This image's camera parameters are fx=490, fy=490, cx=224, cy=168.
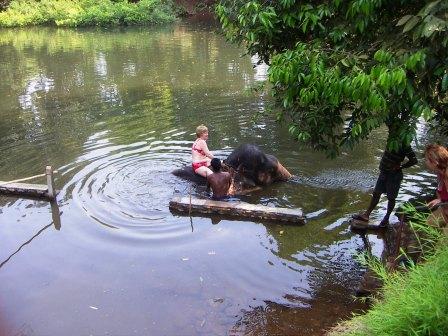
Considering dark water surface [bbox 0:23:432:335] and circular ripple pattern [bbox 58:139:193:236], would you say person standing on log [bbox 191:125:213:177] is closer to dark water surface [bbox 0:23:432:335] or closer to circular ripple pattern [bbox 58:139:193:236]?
dark water surface [bbox 0:23:432:335]

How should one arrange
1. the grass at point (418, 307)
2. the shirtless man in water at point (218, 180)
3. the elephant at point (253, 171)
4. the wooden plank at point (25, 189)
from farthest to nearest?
the elephant at point (253, 171) < the wooden plank at point (25, 189) < the shirtless man in water at point (218, 180) < the grass at point (418, 307)

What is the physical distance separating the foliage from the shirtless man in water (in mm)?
2870

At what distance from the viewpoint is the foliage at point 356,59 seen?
461cm

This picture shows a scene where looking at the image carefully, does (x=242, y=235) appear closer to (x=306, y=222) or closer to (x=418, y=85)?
(x=306, y=222)

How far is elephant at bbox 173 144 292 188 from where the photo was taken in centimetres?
975

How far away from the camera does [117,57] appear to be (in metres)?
26.0

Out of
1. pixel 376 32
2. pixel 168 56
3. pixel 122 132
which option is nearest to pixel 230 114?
pixel 122 132

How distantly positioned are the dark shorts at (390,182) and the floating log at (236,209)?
142cm

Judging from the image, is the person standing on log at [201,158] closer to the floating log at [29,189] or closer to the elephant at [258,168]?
the elephant at [258,168]

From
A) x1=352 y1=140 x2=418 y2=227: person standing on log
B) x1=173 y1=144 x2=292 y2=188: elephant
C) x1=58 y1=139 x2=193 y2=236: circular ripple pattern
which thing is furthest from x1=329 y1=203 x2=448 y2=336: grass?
x1=173 y1=144 x2=292 y2=188: elephant

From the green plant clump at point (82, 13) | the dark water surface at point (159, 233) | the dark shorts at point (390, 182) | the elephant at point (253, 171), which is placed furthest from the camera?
the green plant clump at point (82, 13)

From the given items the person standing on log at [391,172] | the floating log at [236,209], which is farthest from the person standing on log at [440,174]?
the floating log at [236,209]

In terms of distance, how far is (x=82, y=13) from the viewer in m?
40.6

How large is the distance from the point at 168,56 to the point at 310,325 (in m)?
21.6
